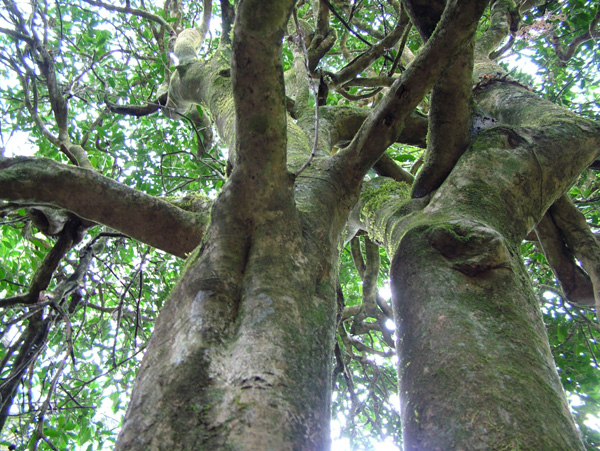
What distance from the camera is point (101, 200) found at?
6.14ft

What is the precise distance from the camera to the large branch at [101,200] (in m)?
1.71

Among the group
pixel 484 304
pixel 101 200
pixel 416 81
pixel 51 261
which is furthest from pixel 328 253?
pixel 51 261

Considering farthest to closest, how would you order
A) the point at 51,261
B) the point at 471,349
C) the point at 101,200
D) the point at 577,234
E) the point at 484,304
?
1. the point at 577,234
2. the point at 51,261
3. the point at 101,200
4. the point at 484,304
5. the point at 471,349

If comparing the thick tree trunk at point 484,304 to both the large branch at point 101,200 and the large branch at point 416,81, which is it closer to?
the large branch at point 416,81

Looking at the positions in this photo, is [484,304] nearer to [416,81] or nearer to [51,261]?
[416,81]

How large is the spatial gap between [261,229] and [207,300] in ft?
1.13

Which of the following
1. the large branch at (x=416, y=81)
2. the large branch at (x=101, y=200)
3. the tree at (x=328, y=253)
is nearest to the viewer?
the tree at (x=328, y=253)

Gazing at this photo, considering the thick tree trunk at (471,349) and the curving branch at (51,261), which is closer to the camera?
the thick tree trunk at (471,349)

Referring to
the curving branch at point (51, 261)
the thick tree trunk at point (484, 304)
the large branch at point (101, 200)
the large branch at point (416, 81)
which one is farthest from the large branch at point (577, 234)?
the curving branch at point (51, 261)

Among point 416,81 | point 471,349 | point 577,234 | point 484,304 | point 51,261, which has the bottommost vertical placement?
point 471,349

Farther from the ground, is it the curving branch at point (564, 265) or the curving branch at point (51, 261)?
the curving branch at point (564, 265)

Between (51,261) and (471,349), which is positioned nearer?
(471,349)

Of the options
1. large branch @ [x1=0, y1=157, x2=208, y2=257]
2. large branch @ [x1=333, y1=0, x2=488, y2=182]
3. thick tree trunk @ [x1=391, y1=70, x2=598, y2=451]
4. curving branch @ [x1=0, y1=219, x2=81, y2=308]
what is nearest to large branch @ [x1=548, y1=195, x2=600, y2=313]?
thick tree trunk @ [x1=391, y1=70, x2=598, y2=451]

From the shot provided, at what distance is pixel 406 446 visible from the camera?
1.12m
